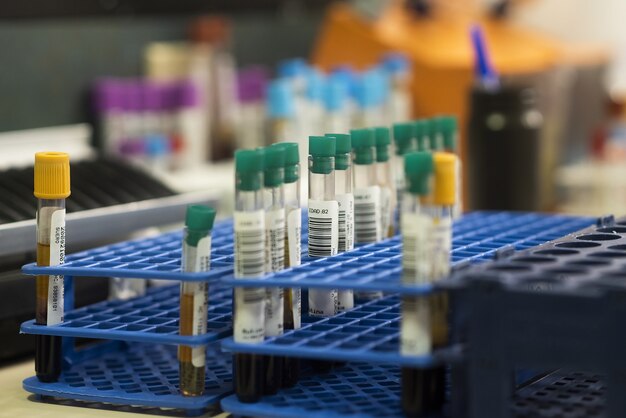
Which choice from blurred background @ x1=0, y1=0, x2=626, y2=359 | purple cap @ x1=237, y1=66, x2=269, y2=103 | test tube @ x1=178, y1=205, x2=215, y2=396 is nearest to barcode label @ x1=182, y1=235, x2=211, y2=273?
test tube @ x1=178, y1=205, x2=215, y2=396

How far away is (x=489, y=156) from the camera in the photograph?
1.93 metres

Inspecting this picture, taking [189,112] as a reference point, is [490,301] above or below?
below

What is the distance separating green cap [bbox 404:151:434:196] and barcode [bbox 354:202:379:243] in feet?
0.96

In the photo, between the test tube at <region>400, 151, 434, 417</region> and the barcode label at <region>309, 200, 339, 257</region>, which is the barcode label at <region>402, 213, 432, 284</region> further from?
the barcode label at <region>309, 200, 339, 257</region>

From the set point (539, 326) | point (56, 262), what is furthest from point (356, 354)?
point (56, 262)

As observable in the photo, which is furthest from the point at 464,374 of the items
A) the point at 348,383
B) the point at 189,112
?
the point at 189,112

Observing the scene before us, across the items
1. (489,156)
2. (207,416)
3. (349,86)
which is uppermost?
(349,86)

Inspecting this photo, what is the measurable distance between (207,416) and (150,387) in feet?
0.30

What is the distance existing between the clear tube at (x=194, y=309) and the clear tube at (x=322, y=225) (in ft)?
0.42

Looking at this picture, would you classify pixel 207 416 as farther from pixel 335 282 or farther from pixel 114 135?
pixel 114 135

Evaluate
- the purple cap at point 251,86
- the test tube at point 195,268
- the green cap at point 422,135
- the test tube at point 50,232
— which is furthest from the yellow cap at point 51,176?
the purple cap at point 251,86

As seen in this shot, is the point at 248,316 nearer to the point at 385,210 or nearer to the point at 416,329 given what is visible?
the point at 416,329

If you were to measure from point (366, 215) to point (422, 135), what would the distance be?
213mm

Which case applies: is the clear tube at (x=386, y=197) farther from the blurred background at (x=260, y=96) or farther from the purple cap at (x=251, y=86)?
the purple cap at (x=251, y=86)
